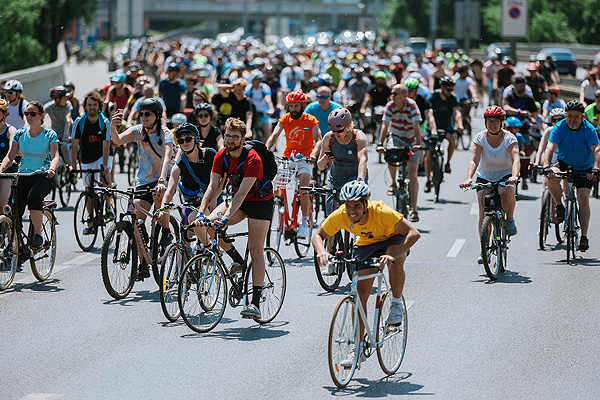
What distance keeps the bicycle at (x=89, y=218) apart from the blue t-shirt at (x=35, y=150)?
63.1 inches

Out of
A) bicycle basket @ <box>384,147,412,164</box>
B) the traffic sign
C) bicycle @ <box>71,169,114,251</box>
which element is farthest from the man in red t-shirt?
the traffic sign

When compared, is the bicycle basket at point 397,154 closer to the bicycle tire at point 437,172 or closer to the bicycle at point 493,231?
the bicycle at point 493,231

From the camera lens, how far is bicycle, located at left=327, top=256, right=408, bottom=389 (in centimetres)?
765

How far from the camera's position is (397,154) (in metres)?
15.1

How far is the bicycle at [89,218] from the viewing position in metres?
13.8

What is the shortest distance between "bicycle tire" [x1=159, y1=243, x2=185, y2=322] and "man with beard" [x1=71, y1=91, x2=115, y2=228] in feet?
13.7

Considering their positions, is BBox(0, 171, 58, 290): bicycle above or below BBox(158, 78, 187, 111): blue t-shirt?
below

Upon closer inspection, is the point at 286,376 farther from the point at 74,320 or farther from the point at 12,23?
the point at 12,23

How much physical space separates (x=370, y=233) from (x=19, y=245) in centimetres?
494

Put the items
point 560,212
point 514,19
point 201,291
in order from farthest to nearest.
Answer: point 514,19
point 560,212
point 201,291

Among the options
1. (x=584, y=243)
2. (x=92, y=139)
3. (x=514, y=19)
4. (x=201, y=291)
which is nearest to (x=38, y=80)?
(x=514, y=19)

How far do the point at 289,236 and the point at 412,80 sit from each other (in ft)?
15.3

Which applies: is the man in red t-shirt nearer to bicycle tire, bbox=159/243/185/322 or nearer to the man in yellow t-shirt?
bicycle tire, bbox=159/243/185/322

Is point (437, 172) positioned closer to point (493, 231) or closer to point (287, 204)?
point (287, 204)
